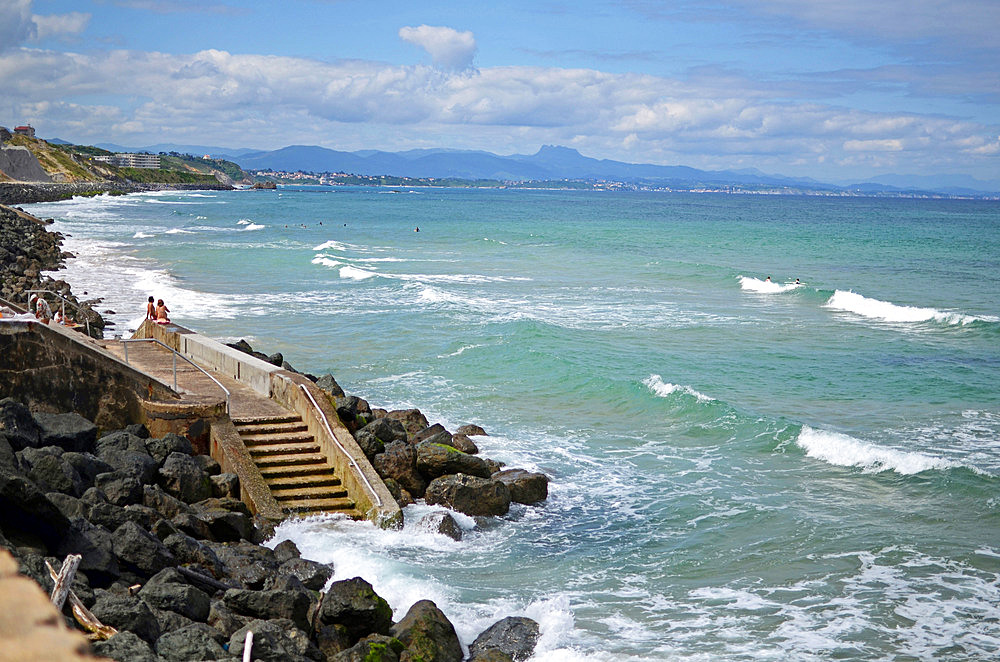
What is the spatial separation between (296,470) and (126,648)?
687cm

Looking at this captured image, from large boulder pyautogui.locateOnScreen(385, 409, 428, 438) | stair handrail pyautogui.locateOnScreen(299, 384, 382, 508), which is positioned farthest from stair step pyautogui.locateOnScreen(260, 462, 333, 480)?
large boulder pyautogui.locateOnScreen(385, 409, 428, 438)

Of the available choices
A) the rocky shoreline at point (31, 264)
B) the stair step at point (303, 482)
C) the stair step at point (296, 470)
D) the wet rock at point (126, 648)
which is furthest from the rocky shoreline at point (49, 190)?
the wet rock at point (126, 648)

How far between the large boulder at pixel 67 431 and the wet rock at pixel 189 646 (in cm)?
515

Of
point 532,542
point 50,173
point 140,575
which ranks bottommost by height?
point 532,542

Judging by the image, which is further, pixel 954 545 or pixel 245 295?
pixel 245 295

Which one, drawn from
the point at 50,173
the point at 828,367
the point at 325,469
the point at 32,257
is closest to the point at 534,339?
the point at 828,367

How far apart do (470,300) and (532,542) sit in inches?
874

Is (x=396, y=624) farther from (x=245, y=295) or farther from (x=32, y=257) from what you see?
(x=32, y=257)

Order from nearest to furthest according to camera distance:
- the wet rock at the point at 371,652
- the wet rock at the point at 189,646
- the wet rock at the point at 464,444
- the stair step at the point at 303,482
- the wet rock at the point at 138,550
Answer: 1. the wet rock at the point at 189,646
2. the wet rock at the point at 371,652
3. the wet rock at the point at 138,550
4. the stair step at the point at 303,482
5. the wet rock at the point at 464,444

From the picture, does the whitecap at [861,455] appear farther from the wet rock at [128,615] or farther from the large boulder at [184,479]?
the wet rock at [128,615]

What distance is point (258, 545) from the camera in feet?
36.0

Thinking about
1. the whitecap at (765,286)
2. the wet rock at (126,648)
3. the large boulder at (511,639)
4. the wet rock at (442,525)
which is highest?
the whitecap at (765,286)

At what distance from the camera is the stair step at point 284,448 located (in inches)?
513

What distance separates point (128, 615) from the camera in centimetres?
680
